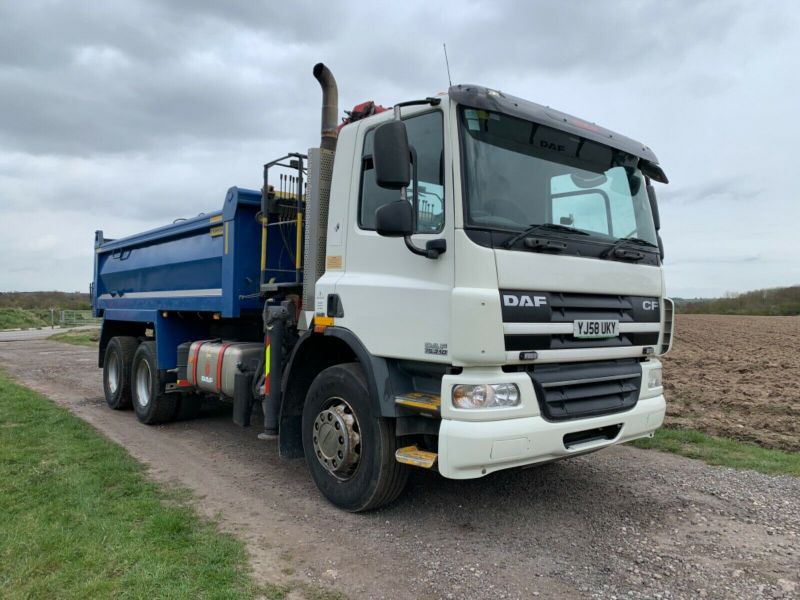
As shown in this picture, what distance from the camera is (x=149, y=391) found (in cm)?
780

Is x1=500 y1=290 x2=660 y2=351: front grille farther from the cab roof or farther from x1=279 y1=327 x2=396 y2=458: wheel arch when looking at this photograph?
x1=279 y1=327 x2=396 y2=458: wheel arch

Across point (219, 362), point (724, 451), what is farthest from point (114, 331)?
point (724, 451)

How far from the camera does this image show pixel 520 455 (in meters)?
3.70

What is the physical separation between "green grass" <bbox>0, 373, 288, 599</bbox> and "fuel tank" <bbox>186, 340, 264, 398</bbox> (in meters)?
1.10

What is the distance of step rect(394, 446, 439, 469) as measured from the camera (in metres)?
3.82

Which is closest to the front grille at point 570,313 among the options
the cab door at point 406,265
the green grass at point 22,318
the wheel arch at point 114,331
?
the cab door at point 406,265

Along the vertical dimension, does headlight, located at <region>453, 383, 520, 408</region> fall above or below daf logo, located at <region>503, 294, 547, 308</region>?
below

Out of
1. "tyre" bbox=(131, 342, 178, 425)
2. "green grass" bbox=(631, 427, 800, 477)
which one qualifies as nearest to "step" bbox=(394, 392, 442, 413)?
"green grass" bbox=(631, 427, 800, 477)

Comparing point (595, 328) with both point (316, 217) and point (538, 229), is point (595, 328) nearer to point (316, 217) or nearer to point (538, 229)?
point (538, 229)

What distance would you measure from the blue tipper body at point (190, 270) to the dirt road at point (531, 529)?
1605 millimetres

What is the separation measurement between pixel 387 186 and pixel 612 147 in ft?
6.29

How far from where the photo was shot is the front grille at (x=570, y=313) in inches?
147

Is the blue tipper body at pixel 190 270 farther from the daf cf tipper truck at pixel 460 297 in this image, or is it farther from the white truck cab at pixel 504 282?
the white truck cab at pixel 504 282

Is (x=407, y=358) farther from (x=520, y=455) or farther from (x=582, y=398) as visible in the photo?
(x=582, y=398)
